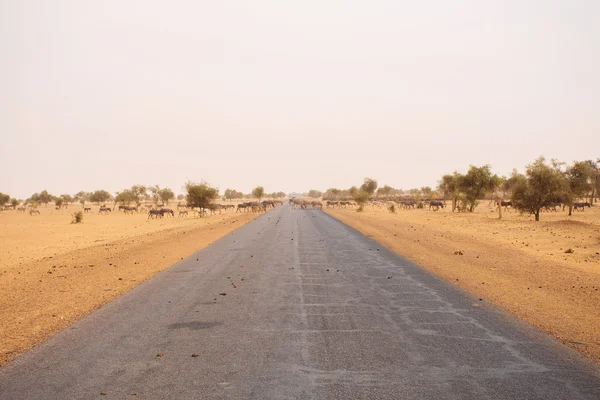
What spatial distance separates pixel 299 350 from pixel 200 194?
60.3 meters

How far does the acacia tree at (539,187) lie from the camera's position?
42.4 metres

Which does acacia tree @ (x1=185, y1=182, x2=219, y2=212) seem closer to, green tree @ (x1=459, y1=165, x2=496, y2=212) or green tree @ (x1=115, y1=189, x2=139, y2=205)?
green tree @ (x1=459, y1=165, x2=496, y2=212)

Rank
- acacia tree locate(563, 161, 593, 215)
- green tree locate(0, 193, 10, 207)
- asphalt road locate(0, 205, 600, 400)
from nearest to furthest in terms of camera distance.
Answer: asphalt road locate(0, 205, 600, 400) → acacia tree locate(563, 161, 593, 215) → green tree locate(0, 193, 10, 207)

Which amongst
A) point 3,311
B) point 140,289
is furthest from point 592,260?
point 3,311

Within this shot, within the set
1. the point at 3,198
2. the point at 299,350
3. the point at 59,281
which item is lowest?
the point at 59,281

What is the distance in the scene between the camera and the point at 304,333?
8.09 metres

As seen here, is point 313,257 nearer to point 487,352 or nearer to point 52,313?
point 52,313

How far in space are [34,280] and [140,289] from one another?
541 cm

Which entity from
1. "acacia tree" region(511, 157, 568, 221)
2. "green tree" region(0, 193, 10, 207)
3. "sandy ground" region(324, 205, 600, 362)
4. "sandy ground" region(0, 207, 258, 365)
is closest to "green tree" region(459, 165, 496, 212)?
"acacia tree" region(511, 157, 568, 221)

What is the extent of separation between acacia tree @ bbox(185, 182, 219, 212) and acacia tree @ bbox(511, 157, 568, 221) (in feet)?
138

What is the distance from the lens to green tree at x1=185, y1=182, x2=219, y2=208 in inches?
2564

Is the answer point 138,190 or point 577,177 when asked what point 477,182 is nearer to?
point 577,177

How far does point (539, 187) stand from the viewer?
4294cm

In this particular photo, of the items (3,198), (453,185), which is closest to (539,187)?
(453,185)
